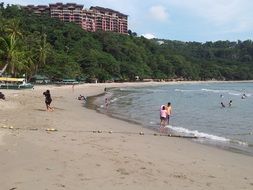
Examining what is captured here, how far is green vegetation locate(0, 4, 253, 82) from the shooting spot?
67.9 metres

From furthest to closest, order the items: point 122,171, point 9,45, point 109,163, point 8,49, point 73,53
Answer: point 73,53
point 9,45
point 8,49
point 109,163
point 122,171

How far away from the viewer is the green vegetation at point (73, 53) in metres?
67.9

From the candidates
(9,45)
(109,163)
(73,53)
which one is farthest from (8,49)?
(73,53)

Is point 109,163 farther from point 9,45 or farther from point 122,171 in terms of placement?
point 9,45

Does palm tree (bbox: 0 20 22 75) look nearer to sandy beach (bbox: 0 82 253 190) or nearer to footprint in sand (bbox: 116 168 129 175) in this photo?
sandy beach (bbox: 0 82 253 190)

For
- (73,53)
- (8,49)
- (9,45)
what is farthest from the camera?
(73,53)

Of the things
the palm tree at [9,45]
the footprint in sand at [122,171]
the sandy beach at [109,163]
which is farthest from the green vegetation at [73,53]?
the footprint in sand at [122,171]

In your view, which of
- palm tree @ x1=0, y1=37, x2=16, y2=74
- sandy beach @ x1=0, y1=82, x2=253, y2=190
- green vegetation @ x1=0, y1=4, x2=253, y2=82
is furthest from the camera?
green vegetation @ x1=0, y1=4, x2=253, y2=82

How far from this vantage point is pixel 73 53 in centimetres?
12062

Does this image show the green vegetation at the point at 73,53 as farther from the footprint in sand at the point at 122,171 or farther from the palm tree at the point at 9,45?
the footprint in sand at the point at 122,171

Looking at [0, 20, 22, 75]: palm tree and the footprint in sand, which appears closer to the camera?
the footprint in sand

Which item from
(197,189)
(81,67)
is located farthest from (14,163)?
(81,67)

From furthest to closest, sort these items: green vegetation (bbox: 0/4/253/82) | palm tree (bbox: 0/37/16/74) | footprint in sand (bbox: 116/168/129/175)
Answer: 1. green vegetation (bbox: 0/4/253/82)
2. palm tree (bbox: 0/37/16/74)
3. footprint in sand (bbox: 116/168/129/175)

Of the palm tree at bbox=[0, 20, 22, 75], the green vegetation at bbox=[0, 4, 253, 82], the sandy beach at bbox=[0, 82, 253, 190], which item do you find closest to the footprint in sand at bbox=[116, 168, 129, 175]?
the sandy beach at bbox=[0, 82, 253, 190]
